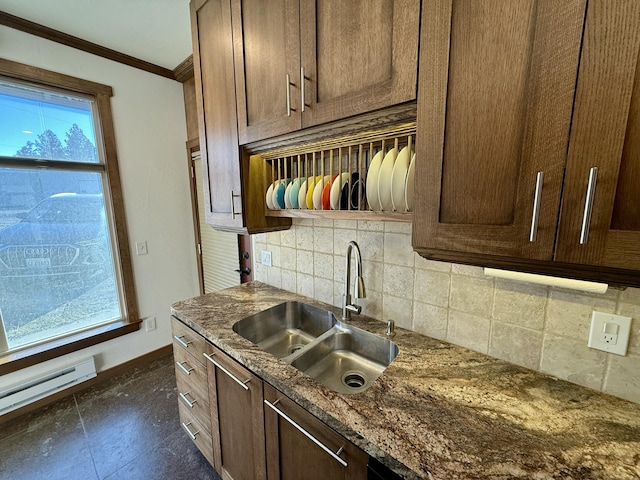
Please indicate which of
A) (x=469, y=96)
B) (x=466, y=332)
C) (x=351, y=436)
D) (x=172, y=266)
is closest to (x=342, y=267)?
(x=466, y=332)

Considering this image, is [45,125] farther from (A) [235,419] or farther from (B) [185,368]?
(A) [235,419]

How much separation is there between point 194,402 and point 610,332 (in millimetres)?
1790

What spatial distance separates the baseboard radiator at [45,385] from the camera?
1.78m

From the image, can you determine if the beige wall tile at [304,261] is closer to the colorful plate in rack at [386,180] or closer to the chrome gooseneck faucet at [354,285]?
the chrome gooseneck faucet at [354,285]

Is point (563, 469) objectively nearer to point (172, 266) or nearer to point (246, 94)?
point (246, 94)

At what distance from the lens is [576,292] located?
788 mm

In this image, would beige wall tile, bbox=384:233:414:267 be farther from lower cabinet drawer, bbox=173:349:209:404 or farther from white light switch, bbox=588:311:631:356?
lower cabinet drawer, bbox=173:349:209:404

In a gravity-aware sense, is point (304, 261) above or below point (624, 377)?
above

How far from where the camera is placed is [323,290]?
1460 mm

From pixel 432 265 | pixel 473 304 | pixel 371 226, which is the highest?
pixel 371 226

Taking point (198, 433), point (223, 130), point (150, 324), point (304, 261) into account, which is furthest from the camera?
point (150, 324)

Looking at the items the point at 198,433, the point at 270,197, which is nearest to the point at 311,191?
the point at 270,197

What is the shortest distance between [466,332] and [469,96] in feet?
2.78

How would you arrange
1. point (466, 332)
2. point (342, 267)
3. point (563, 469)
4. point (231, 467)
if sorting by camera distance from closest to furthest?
point (563, 469) < point (466, 332) < point (231, 467) < point (342, 267)
